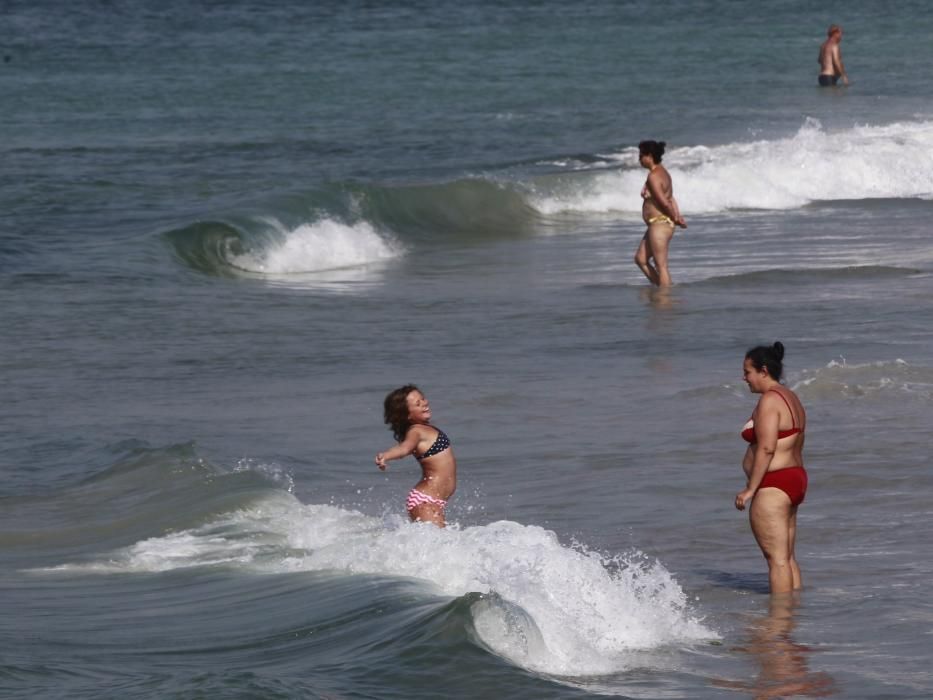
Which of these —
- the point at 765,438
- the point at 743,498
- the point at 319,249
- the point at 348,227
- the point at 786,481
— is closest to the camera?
the point at 743,498

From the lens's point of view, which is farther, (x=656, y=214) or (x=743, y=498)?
(x=656, y=214)

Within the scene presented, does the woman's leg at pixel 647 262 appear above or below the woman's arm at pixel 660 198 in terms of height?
below

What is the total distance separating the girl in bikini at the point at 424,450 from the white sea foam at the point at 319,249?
36.8 feet

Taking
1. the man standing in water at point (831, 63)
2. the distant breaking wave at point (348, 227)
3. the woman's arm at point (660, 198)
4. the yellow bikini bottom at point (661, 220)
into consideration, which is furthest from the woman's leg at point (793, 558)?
the man standing in water at point (831, 63)

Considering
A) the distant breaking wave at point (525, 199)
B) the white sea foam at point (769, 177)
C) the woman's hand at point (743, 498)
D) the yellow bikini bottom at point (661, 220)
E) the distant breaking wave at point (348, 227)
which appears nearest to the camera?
the woman's hand at point (743, 498)

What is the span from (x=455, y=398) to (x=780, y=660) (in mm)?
5280

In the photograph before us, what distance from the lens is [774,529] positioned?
786 cm

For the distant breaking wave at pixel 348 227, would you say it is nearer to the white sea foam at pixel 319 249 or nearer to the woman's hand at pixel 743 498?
the white sea foam at pixel 319 249

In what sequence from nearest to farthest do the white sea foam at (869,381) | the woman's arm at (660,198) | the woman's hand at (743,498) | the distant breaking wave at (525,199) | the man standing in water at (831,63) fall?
1. the woman's hand at (743,498)
2. the white sea foam at (869,381)
3. the woman's arm at (660,198)
4. the distant breaking wave at (525,199)
5. the man standing in water at (831,63)

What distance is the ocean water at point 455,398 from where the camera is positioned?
723 cm

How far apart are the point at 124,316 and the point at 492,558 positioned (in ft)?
27.1

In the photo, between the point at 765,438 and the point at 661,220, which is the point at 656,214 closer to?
the point at 661,220

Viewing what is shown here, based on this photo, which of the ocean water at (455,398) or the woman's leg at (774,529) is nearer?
the ocean water at (455,398)

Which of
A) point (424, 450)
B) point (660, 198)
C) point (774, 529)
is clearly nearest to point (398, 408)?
point (424, 450)
